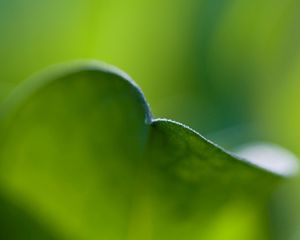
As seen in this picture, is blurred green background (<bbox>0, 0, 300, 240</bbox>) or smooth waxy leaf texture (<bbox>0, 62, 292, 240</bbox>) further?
blurred green background (<bbox>0, 0, 300, 240</bbox>)

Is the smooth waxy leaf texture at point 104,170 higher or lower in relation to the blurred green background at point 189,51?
lower

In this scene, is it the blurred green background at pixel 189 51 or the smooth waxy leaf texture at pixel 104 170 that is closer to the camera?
the smooth waxy leaf texture at pixel 104 170

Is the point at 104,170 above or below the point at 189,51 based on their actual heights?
below

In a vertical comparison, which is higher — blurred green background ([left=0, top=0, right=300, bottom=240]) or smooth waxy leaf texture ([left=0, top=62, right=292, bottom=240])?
blurred green background ([left=0, top=0, right=300, bottom=240])

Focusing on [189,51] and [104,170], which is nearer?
[104,170]

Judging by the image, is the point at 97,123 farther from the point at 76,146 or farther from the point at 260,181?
the point at 260,181
